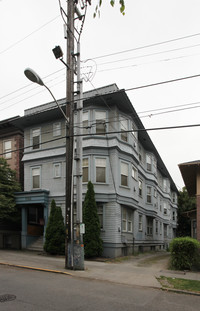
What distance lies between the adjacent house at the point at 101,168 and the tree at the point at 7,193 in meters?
0.67

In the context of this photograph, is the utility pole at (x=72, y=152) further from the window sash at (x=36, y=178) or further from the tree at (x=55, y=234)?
the window sash at (x=36, y=178)

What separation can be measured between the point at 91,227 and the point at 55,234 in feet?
8.57

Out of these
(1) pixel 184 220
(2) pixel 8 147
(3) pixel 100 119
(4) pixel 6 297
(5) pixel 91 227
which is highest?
(3) pixel 100 119

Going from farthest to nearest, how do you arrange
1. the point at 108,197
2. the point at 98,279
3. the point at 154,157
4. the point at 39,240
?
the point at 154,157
the point at 39,240
the point at 108,197
the point at 98,279

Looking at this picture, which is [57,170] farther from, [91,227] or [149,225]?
[149,225]

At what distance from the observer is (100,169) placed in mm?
19078

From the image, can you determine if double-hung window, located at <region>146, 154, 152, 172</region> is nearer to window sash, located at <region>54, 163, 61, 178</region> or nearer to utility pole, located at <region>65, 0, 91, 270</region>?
window sash, located at <region>54, 163, 61, 178</region>

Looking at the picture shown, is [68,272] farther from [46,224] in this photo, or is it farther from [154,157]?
[154,157]

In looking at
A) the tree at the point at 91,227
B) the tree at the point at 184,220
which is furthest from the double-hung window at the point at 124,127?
the tree at the point at 184,220

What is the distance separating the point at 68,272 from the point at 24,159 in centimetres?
1260

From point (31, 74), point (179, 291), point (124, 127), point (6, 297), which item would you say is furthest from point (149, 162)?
point (6, 297)

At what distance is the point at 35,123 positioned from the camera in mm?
22453

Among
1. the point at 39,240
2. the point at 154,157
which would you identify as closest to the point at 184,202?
the point at 154,157

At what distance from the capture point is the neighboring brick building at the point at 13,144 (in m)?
23.7
